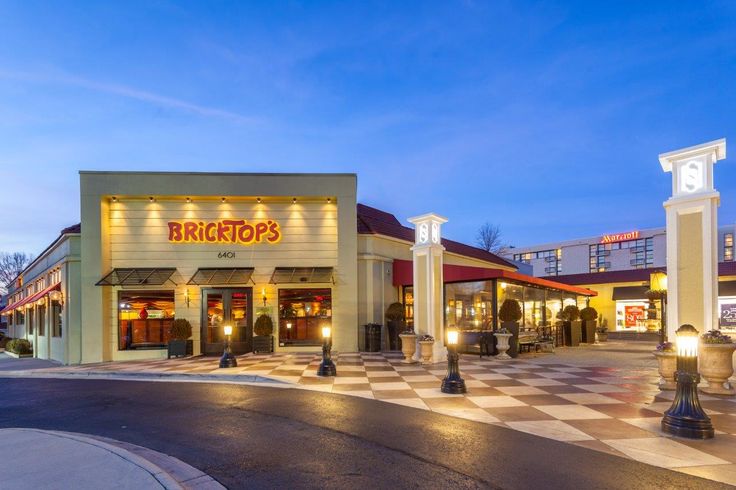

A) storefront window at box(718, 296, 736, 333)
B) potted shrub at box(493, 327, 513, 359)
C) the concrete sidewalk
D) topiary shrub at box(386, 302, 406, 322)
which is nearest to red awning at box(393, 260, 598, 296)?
topiary shrub at box(386, 302, 406, 322)

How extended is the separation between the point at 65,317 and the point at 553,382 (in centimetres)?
1855

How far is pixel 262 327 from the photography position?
17.7 metres

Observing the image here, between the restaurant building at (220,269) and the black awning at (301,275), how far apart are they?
0.05 metres

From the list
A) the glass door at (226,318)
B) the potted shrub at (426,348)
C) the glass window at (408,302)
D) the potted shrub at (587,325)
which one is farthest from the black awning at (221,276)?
the potted shrub at (587,325)

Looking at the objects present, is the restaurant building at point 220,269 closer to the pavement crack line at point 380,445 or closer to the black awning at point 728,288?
the pavement crack line at point 380,445

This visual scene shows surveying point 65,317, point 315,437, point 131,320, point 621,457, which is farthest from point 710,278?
point 65,317

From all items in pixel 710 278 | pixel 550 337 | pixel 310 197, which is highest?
pixel 310 197

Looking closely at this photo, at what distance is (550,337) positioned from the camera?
2092cm

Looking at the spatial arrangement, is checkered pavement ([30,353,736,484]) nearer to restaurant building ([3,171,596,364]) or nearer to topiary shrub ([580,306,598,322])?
restaurant building ([3,171,596,364])

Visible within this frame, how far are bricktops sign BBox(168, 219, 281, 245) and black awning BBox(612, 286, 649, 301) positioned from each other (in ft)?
94.0

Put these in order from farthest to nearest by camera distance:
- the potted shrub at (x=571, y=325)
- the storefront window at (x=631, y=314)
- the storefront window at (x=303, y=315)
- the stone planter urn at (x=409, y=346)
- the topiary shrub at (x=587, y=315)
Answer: the storefront window at (x=631, y=314)
the topiary shrub at (x=587, y=315)
the potted shrub at (x=571, y=325)
the storefront window at (x=303, y=315)
the stone planter urn at (x=409, y=346)

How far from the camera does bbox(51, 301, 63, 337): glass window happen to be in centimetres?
1977

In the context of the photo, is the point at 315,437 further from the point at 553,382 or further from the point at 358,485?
the point at 553,382

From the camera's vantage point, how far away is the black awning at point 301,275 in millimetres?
18047
